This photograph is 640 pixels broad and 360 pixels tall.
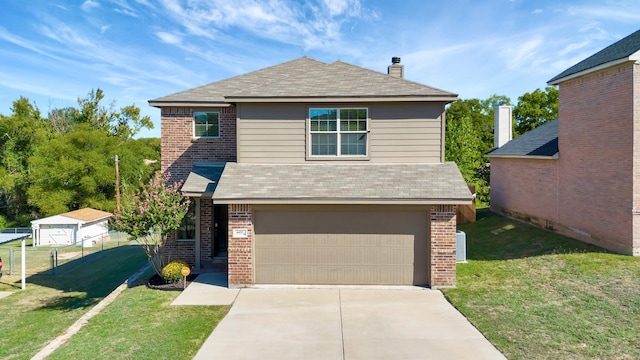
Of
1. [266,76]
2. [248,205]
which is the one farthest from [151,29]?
[248,205]

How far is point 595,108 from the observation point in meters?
12.8

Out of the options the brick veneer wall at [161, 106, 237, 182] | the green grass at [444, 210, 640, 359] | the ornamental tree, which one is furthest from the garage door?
the brick veneer wall at [161, 106, 237, 182]

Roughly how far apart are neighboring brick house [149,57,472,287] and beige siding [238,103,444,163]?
28 mm

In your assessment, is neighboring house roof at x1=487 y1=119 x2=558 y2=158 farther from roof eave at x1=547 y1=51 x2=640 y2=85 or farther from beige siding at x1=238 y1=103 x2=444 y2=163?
beige siding at x1=238 y1=103 x2=444 y2=163

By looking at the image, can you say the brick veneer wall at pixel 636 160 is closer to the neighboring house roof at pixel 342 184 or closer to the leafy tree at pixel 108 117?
the neighboring house roof at pixel 342 184

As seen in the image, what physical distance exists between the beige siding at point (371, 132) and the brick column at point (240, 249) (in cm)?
182

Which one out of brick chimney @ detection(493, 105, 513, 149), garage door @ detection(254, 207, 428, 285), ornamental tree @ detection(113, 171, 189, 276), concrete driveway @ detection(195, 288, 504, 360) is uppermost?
brick chimney @ detection(493, 105, 513, 149)

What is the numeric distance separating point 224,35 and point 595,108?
1650cm

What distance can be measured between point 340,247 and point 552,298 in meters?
5.12

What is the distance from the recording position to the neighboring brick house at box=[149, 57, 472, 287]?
32.3 ft

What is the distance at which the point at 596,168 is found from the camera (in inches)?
498

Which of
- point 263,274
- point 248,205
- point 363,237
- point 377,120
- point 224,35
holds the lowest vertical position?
point 263,274

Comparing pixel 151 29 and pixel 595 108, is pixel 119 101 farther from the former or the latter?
pixel 595 108

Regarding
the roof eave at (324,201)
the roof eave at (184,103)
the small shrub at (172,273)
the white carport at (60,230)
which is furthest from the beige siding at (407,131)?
the white carport at (60,230)
